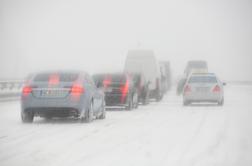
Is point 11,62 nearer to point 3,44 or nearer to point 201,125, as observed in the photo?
point 3,44

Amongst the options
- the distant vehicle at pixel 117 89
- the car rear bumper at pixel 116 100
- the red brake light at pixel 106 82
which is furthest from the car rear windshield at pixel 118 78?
the car rear bumper at pixel 116 100

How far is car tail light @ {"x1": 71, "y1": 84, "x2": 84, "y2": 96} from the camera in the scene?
67.6ft

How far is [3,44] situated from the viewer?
426 ft

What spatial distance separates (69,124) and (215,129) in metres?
3.56

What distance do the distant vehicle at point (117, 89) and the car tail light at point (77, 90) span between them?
796cm

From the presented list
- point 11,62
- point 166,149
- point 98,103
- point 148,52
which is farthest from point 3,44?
point 166,149

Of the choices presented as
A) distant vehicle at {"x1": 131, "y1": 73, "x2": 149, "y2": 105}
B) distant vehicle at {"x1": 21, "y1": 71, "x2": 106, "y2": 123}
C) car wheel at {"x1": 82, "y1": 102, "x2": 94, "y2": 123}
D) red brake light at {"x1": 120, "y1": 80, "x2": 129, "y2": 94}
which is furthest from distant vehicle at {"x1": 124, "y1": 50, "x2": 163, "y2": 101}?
distant vehicle at {"x1": 21, "y1": 71, "x2": 106, "y2": 123}

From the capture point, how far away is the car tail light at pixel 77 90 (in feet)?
67.6

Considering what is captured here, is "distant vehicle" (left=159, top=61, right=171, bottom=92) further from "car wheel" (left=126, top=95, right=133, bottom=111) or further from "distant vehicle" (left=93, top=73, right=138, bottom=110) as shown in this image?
"car wheel" (left=126, top=95, right=133, bottom=111)

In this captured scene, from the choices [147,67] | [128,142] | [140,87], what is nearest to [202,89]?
[140,87]

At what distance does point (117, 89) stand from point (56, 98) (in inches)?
334

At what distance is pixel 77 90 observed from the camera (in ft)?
67.7

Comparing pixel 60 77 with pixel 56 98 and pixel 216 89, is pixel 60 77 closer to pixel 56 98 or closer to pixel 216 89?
pixel 56 98

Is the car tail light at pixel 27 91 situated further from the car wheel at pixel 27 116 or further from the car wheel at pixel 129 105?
the car wheel at pixel 129 105
